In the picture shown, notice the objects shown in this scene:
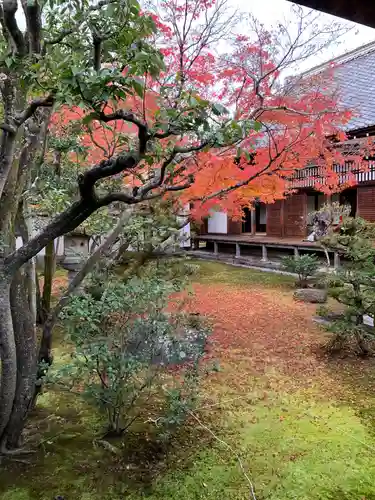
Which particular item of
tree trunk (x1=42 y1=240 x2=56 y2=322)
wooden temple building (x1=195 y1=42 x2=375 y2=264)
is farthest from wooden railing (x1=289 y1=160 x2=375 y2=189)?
tree trunk (x1=42 y1=240 x2=56 y2=322)

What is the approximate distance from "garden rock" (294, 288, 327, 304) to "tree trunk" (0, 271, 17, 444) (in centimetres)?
740

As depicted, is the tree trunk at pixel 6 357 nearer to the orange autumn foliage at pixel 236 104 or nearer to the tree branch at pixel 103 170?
the tree branch at pixel 103 170

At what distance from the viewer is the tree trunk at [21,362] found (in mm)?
3057

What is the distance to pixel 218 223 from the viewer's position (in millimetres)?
19031

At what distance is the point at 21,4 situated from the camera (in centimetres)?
275

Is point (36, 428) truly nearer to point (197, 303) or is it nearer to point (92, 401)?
point (92, 401)

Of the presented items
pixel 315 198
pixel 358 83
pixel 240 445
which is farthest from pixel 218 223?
pixel 240 445

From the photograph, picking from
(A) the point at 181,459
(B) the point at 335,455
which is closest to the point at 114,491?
(A) the point at 181,459

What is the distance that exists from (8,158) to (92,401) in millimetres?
1991

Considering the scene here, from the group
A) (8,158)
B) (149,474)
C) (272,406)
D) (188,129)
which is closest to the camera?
(188,129)

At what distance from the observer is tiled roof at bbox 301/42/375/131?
11062 millimetres

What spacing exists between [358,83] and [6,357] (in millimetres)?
14563

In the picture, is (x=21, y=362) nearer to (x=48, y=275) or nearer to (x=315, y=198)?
(x=48, y=275)

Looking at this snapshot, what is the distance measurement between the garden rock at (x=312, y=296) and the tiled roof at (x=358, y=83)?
489cm
